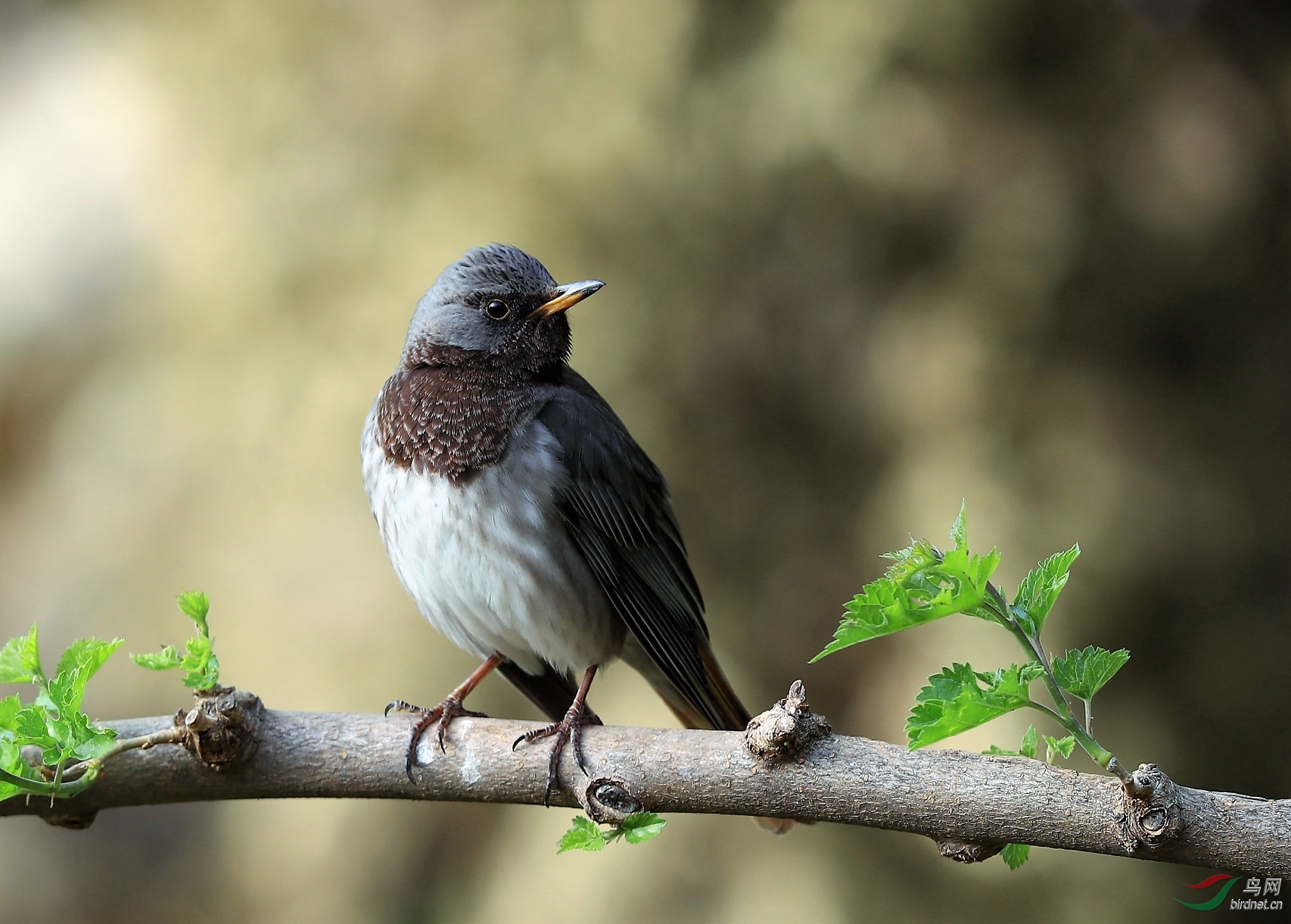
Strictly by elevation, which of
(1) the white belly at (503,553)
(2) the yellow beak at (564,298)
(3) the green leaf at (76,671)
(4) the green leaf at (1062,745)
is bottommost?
(4) the green leaf at (1062,745)

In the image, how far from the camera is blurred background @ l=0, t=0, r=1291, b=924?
411 cm

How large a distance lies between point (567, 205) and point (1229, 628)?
10.2 feet

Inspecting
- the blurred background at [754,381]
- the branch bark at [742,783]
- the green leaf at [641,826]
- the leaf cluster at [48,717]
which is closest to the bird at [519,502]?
the branch bark at [742,783]

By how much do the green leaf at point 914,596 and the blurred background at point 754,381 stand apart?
8.63ft

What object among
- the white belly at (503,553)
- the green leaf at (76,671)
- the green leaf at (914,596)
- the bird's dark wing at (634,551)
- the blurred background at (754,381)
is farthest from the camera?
the blurred background at (754,381)

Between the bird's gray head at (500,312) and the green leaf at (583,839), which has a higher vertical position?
the bird's gray head at (500,312)

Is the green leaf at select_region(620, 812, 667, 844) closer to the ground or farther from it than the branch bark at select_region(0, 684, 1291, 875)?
closer to the ground

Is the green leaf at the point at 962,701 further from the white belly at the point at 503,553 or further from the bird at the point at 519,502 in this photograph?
the white belly at the point at 503,553

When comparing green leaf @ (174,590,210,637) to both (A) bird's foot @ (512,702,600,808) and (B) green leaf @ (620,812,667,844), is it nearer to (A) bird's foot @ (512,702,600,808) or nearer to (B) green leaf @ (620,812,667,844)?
(A) bird's foot @ (512,702,600,808)

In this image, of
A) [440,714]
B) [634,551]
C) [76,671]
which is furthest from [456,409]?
[76,671]

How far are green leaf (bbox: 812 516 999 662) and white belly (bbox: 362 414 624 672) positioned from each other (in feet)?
4.19

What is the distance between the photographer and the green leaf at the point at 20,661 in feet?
5.84

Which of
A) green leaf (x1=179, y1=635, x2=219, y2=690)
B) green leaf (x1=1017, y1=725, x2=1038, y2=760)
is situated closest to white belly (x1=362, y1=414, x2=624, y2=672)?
green leaf (x1=179, y1=635, x2=219, y2=690)

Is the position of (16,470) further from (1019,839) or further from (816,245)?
(1019,839)
